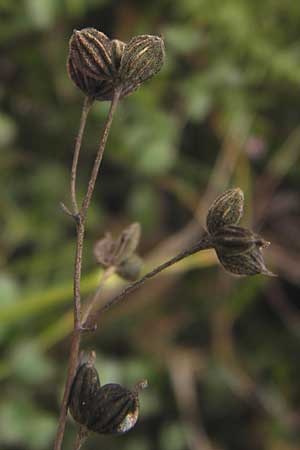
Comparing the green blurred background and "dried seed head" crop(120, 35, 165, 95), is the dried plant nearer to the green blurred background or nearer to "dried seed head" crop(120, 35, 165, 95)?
"dried seed head" crop(120, 35, 165, 95)

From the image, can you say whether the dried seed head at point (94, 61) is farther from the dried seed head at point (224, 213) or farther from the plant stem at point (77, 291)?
the dried seed head at point (224, 213)

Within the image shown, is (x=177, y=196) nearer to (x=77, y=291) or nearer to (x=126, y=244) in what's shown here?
(x=126, y=244)

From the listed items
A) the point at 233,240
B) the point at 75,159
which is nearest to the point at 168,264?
the point at 233,240

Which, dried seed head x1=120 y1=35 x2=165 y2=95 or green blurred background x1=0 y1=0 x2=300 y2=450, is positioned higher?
green blurred background x1=0 y1=0 x2=300 y2=450

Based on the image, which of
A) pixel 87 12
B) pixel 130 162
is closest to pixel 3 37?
pixel 87 12

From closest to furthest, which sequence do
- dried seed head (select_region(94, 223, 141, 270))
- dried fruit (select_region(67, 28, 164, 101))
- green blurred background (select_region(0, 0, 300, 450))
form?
dried fruit (select_region(67, 28, 164, 101)) < dried seed head (select_region(94, 223, 141, 270)) < green blurred background (select_region(0, 0, 300, 450))

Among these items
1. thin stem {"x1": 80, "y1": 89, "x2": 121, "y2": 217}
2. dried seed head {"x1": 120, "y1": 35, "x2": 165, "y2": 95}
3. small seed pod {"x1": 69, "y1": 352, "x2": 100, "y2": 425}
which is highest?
dried seed head {"x1": 120, "y1": 35, "x2": 165, "y2": 95}

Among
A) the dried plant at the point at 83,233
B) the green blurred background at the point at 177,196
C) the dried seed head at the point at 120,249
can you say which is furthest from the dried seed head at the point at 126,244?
the green blurred background at the point at 177,196

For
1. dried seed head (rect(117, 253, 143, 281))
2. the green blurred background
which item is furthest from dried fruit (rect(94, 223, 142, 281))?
the green blurred background
